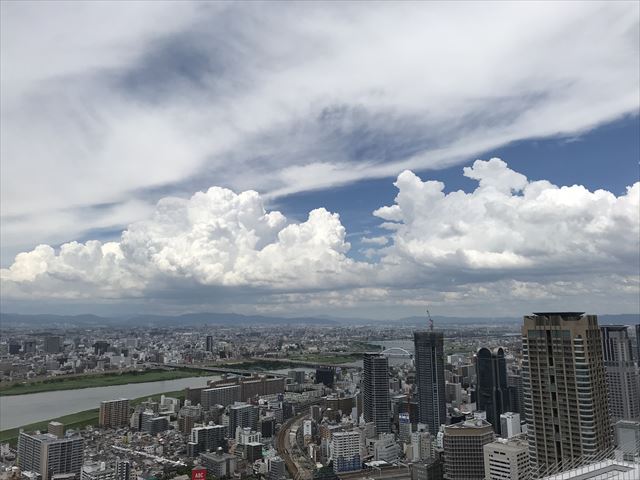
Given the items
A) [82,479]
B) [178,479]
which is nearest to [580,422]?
[178,479]

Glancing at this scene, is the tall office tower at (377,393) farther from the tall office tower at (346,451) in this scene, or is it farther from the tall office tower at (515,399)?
the tall office tower at (515,399)

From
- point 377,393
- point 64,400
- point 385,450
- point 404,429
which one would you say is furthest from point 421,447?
point 64,400

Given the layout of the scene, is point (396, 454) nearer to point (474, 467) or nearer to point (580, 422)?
point (474, 467)

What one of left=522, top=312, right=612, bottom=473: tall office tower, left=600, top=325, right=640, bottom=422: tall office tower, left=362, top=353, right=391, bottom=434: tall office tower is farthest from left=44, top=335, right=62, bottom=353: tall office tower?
left=522, top=312, right=612, bottom=473: tall office tower

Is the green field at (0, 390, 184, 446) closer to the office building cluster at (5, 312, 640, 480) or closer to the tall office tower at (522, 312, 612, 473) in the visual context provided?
the office building cluster at (5, 312, 640, 480)

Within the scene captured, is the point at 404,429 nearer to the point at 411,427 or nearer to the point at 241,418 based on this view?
the point at 411,427

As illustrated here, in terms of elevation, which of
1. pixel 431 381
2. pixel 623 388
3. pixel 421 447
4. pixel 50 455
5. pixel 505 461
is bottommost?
pixel 421 447
